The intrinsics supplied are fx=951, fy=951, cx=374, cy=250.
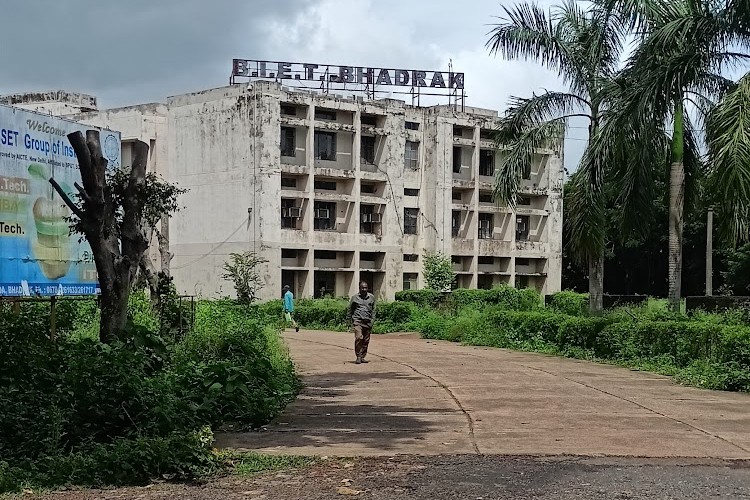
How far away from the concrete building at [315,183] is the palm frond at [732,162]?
3144 cm

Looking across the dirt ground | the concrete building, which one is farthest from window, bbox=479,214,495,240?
the dirt ground

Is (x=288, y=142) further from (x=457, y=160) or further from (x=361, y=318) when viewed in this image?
(x=361, y=318)

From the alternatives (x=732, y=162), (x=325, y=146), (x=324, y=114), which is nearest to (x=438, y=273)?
(x=325, y=146)

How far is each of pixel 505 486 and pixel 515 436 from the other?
239 centimetres

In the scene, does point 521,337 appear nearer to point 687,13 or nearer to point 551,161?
point 687,13

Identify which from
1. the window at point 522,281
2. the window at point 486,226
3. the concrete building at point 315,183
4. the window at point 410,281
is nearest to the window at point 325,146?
the concrete building at point 315,183

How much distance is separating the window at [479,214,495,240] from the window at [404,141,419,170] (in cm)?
544

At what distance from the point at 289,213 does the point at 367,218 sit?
493 cm

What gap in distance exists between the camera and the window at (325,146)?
4753 cm

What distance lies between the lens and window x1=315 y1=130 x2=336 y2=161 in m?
47.5

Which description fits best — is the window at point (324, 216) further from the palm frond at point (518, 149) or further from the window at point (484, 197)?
the palm frond at point (518, 149)

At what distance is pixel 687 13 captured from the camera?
57.8ft

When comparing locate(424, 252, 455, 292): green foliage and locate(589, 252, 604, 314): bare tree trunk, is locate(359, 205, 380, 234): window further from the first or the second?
locate(589, 252, 604, 314): bare tree trunk

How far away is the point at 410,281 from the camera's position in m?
52.3
